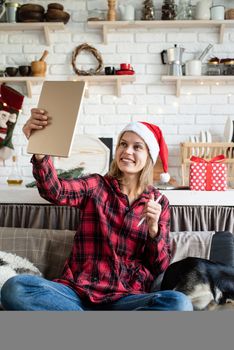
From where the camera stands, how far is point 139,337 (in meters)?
0.55

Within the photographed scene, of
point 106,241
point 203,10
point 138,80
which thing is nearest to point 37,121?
point 106,241

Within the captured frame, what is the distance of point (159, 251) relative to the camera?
5.97ft

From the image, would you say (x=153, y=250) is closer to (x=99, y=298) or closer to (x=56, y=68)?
(x=99, y=298)

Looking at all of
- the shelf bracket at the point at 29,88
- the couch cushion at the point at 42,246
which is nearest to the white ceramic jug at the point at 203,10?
the shelf bracket at the point at 29,88

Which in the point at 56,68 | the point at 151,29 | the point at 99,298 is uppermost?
the point at 151,29

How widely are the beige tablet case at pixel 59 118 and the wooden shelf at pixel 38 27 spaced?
2563mm

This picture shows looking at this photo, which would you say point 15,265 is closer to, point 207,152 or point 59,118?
point 59,118

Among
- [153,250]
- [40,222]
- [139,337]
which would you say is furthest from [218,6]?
[139,337]

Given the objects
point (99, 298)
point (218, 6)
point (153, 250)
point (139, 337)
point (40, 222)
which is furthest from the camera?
point (218, 6)

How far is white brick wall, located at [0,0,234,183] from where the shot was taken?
13.7ft

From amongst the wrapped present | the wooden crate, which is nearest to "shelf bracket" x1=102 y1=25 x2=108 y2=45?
the wooden crate

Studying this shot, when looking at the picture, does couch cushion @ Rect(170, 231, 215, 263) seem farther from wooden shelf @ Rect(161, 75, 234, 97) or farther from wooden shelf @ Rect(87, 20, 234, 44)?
wooden shelf @ Rect(87, 20, 234, 44)

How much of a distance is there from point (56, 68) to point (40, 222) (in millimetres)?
2168

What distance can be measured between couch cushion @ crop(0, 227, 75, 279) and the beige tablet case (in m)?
0.59
